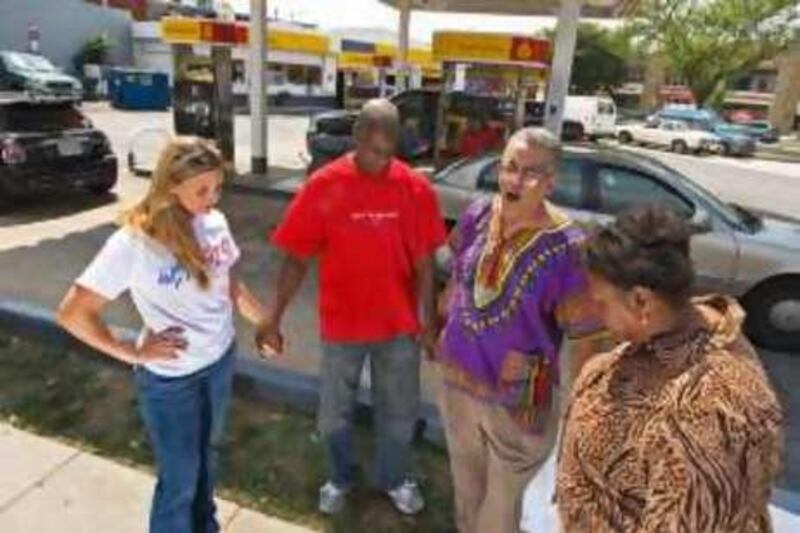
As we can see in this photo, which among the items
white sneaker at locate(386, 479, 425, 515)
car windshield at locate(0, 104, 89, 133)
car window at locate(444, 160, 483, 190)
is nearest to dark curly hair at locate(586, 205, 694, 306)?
white sneaker at locate(386, 479, 425, 515)

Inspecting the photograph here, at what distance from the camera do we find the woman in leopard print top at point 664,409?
1.41 meters

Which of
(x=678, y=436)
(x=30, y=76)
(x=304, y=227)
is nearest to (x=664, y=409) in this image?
(x=678, y=436)

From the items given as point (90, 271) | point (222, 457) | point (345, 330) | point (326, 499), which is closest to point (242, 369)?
point (222, 457)

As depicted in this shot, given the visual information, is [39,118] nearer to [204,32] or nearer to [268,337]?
[204,32]

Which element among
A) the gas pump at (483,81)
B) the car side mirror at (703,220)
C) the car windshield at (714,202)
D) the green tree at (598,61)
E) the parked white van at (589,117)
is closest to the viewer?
the car side mirror at (703,220)

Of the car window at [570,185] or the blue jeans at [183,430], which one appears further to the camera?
the car window at [570,185]

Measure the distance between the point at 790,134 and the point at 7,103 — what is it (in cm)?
4839

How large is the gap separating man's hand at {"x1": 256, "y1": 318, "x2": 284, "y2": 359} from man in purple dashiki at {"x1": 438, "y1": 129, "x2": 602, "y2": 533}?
2.72 ft

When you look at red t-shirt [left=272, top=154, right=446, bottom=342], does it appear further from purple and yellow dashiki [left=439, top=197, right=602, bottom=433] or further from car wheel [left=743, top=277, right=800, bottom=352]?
car wheel [left=743, top=277, right=800, bottom=352]

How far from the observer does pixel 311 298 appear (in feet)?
24.1

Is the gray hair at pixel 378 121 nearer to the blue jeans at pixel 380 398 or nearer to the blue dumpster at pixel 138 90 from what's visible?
the blue jeans at pixel 380 398

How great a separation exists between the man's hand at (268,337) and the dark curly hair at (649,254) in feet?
6.67

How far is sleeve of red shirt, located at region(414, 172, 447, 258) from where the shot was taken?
3305mm

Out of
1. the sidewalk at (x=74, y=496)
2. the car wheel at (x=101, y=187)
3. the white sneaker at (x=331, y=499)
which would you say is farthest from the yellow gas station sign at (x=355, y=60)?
the white sneaker at (x=331, y=499)
